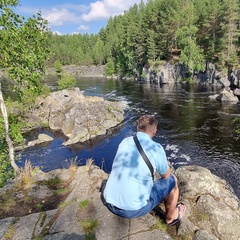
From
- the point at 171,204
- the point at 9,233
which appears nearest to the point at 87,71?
the point at 9,233

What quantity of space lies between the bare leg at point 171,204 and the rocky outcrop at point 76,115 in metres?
18.0

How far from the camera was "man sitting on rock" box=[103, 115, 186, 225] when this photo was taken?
4.17 metres

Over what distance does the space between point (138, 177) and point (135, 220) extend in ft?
4.33

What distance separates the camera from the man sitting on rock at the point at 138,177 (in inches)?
164

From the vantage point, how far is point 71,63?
391ft

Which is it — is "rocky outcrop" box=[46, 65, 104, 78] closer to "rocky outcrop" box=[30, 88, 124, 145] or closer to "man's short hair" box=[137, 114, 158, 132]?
"rocky outcrop" box=[30, 88, 124, 145]

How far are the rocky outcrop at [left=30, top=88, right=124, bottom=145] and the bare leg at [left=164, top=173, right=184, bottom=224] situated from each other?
18.0 metres

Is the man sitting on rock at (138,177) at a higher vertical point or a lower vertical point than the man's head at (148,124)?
lower

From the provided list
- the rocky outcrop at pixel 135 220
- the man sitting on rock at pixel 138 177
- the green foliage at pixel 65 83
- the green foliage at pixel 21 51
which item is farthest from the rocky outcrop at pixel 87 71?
the man sitting on rock at pixel 138 177

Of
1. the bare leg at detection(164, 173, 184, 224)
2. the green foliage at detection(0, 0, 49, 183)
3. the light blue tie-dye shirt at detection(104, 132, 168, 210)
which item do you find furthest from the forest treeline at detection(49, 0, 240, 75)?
the bare leg at detection(164, 173, 184, 224)

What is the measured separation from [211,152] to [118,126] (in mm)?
11579

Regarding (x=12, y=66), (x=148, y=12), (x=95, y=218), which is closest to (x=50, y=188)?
(x=95, y=218)

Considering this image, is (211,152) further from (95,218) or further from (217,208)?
(95,218)

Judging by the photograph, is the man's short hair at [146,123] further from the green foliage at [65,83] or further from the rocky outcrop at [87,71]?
the rocky outcrop at [87,71]
